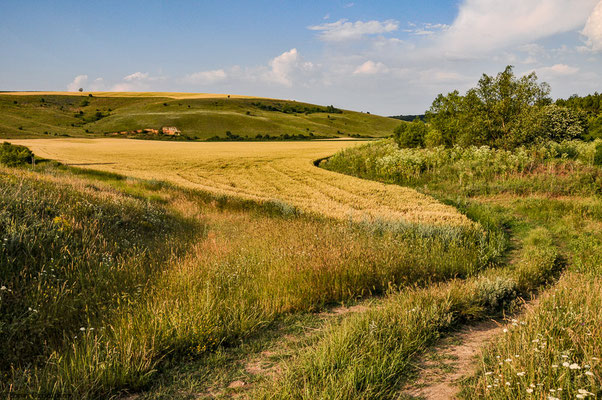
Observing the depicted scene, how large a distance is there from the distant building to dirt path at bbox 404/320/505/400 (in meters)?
76.7

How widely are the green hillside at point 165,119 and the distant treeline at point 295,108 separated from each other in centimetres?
33

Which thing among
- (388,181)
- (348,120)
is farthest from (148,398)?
(348,120)

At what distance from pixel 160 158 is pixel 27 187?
30.6m

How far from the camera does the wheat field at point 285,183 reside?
561 inches

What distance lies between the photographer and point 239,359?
4262 millimetres

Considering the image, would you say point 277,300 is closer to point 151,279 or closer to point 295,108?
point 151,279

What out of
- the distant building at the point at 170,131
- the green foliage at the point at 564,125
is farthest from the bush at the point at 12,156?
the distant building at the point at 170,131

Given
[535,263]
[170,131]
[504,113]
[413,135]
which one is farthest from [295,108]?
[535,263]

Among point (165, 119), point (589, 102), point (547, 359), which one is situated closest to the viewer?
point (547, 359)

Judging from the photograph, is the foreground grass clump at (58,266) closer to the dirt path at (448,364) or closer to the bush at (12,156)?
the dirt path at (448,364)

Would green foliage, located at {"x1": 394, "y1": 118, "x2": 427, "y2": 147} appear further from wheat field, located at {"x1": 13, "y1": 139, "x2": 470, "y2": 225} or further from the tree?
the tree

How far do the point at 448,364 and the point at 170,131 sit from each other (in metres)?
79.5

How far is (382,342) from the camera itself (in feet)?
13.6

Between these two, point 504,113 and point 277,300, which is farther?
point 504,113
